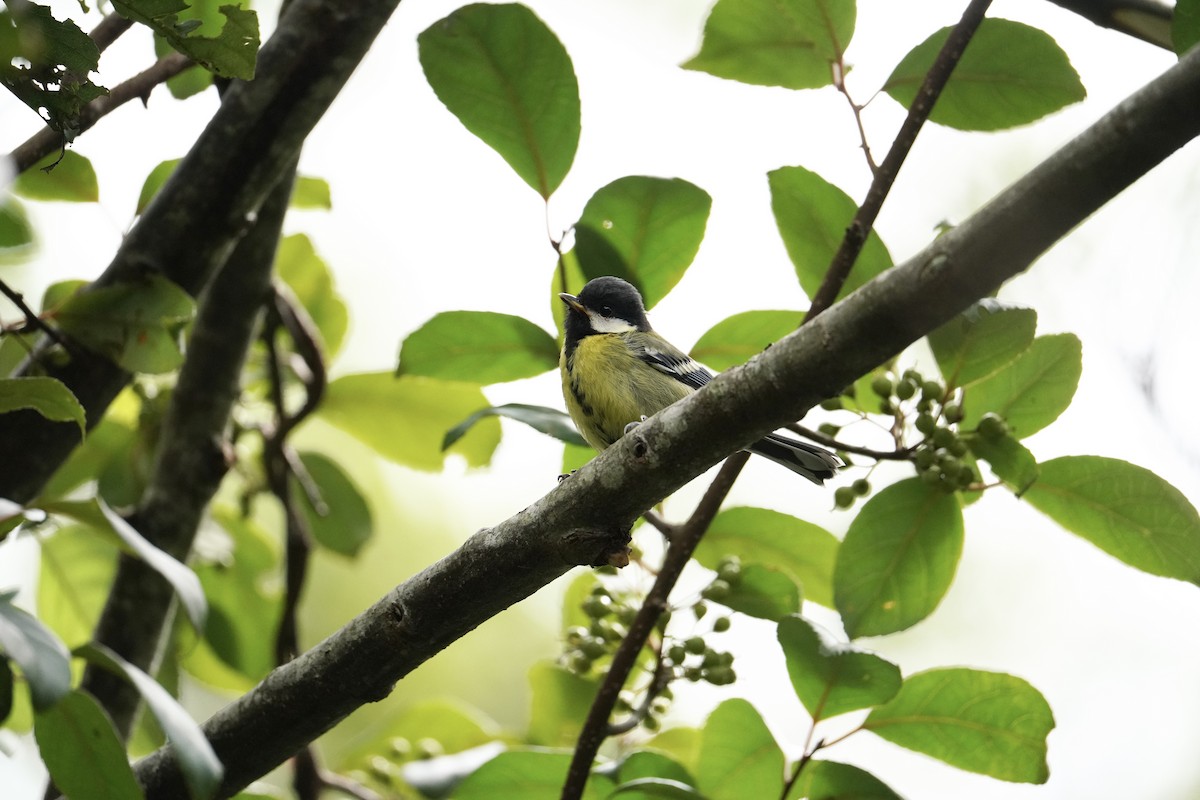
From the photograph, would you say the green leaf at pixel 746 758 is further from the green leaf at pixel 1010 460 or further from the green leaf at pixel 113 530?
the green leaf at pixel 113 530

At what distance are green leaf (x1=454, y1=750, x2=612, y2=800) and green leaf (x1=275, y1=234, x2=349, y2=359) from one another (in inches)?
72.4

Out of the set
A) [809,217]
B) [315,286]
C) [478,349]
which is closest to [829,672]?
[809,217]

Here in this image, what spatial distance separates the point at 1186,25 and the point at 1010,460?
0.81m

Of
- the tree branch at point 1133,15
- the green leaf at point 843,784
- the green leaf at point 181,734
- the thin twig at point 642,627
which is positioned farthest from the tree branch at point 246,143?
the green leaf at point 843,784

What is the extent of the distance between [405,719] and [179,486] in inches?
36.8

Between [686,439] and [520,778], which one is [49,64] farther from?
[520,778]

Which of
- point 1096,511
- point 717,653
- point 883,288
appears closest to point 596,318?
point 717,653

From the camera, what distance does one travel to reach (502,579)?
1791 millimetres

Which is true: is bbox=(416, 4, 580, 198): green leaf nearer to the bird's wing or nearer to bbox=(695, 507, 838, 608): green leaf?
bbox=(695, 507, 838, 608): green leaf

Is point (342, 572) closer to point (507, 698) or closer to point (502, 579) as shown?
point (507, 698)

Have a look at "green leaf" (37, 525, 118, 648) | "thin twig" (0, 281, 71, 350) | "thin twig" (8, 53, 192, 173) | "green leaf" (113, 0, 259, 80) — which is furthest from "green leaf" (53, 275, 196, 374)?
"green leaf" (37, 525, 118, 648)

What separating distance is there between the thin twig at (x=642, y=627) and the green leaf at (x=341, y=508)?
1698 millimetres

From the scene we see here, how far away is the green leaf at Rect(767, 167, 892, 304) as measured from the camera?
2.39 meters

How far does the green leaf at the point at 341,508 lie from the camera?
3.75 metres
